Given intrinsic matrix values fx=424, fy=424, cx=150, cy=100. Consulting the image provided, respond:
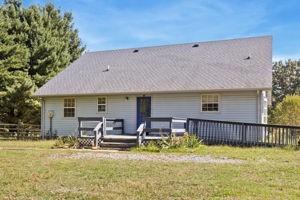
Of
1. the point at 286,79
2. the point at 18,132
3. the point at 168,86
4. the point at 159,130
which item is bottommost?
the point at 18,132

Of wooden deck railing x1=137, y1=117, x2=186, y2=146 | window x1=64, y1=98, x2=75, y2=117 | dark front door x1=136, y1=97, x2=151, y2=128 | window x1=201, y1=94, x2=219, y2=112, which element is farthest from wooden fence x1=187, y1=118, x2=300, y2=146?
window x1=64, y1=98, x2=75, y2=117

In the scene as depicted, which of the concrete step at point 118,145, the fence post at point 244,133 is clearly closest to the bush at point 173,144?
the concrete step at point 118,145

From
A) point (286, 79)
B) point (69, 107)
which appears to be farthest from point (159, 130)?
point (286, 79)

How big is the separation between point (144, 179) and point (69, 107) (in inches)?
621

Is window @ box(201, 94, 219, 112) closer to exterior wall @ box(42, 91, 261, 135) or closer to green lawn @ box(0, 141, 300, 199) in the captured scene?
exterior wall @ box(42, 91, 261, 135)

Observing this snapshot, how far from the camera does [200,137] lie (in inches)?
741

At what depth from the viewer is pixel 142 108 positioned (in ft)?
72.3

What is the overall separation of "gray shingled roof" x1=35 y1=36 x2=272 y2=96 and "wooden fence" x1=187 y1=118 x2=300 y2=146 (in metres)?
2.00

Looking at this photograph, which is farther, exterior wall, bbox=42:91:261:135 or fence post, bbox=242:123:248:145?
exterior wall, bbox=42:91:261:135

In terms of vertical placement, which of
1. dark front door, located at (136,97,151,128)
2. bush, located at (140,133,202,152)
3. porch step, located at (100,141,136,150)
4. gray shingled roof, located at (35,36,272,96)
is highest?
gray shingled roof, located at (35,36,272,96)

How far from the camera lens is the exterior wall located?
1983 centimetres

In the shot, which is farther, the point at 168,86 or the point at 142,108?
the point at 142,108

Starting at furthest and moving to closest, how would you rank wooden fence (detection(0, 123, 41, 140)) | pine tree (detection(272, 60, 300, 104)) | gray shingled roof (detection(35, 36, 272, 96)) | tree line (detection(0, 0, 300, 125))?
pine tree (detection(272, 60, 300, 104)) → tree line (detection(0, 0, 300, 125)) → wooden fence (detection(0, 123, 41, 140)) → gray shingled roof (detection(35, 36, 272, 96))

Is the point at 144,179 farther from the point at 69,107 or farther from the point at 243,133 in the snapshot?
the point at 69,107
